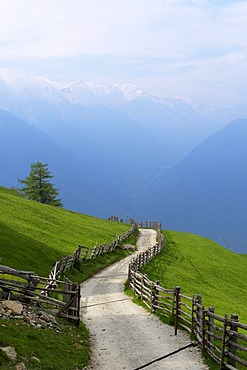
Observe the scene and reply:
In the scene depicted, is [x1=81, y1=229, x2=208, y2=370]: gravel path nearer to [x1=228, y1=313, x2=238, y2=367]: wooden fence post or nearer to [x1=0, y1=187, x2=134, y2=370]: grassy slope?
[x1=0, y1=187, x2=134, y2=370]: grassy slope

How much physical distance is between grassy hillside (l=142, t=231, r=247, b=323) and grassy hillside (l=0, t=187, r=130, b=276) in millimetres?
9773

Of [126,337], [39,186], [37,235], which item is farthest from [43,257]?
[39,186]

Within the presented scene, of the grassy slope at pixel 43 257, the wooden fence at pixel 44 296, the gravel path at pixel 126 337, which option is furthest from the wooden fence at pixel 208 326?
the wooden fence at pixel 44 296

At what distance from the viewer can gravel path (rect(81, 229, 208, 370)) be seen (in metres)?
17.7

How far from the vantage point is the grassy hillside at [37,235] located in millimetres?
38031

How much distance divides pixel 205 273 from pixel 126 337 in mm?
34356

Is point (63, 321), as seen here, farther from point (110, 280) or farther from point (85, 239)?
point (85, 239)

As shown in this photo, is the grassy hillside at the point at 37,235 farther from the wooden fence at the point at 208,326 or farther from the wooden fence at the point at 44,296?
the wooden fence at the point at 44,296

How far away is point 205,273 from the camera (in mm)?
54094

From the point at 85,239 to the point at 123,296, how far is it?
27650mm

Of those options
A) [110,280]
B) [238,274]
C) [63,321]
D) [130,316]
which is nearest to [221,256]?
[238,274]

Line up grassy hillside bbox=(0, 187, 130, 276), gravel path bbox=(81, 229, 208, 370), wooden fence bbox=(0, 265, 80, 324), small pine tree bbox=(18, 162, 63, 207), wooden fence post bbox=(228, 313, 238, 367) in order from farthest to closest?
small pine tree bbox=(18, 162, 63, 207), grassy hillside bbox=(0, 187, 130, 276), wooden fence bbox=(0, 265, 80, 324), gravel path bbox=(81, 229, 208, 370), wooden fence post bbox=(228, 313, 238, 367)

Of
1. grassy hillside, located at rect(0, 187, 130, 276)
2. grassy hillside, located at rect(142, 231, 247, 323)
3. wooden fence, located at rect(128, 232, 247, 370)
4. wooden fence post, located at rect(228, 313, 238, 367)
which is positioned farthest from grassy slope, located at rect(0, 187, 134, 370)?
grassy hillside, located at rect(142, 231, 247, 323)

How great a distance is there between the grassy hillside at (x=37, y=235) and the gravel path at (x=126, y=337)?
284 inches
